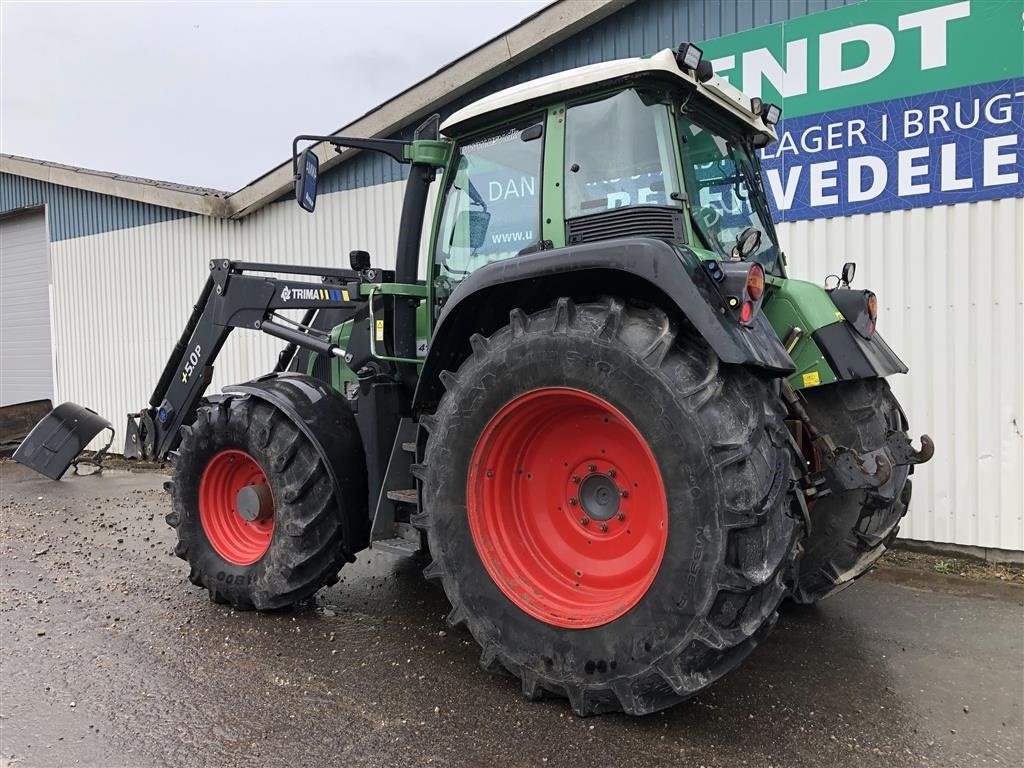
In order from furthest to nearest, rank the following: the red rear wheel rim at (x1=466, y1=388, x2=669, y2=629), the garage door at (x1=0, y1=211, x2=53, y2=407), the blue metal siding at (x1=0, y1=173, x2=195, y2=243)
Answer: the garage door at (x1=0, y1=211, x2=53, y2=407) → the blue metal siding at (x1=0, y1=173, x2=195, y2=243) → the red rear wheel rim at (x1=466, y1=388, x2=669, y2=629)

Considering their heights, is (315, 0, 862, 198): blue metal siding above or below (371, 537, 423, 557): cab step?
above

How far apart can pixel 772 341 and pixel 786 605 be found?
206cm

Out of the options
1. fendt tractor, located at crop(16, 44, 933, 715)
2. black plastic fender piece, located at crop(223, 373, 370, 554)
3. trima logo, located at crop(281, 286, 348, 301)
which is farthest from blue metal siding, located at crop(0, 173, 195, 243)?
fendt tractor, located at crop(16, 44, 933, 715)

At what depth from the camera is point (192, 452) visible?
4473 millimetres

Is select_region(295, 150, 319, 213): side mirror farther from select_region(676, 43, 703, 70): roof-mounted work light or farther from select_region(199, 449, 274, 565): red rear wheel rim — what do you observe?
select_region(676, 43, 703, 70): roof-mounted work light

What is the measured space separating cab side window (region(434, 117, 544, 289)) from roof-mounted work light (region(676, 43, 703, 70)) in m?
0.68

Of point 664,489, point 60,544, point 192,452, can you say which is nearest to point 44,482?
point 60,544

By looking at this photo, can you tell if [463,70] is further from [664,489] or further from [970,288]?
[664,489]

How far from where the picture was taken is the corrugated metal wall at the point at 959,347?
203 inches

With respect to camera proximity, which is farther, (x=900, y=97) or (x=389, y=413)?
(x=900, y=97)

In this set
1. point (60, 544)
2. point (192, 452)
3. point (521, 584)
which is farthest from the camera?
point (60, 544)

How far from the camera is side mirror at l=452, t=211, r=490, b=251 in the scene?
12.4 feet

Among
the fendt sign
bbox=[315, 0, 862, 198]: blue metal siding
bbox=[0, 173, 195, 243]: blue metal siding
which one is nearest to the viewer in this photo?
the fendt sign

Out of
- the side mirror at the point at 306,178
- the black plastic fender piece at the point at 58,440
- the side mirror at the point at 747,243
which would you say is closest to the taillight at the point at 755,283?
the side mirror at the point at 747,243
